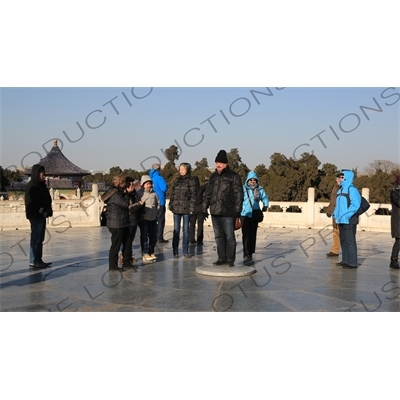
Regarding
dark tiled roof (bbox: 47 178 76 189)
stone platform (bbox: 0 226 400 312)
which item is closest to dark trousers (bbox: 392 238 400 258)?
stone platform (bbox: 0 226 400 312)

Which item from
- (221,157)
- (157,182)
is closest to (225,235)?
(221,157)

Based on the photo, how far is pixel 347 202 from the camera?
9406mm

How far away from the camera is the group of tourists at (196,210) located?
847 cm

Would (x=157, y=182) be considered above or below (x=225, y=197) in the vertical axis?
above

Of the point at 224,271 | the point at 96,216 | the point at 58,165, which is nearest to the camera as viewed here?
the point at 224,271

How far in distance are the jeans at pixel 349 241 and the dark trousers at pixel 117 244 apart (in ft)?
11.9

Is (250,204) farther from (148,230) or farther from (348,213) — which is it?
(148,230)

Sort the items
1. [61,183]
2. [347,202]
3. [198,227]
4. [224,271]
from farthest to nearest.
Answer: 1. [61,183]
2. [198,227]
3. [347,202]
4. [224,271]

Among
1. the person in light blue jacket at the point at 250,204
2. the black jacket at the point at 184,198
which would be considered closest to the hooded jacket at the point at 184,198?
the black jacket at the point at 184,198

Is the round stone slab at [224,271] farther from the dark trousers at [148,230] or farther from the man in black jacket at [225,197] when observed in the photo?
the dark trousers at [148,230]

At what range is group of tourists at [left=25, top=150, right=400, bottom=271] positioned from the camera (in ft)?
27.8

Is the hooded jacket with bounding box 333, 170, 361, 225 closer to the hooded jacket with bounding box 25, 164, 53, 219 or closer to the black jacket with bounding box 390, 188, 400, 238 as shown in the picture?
the black jacket with bounding box 390, 188, 400, 238

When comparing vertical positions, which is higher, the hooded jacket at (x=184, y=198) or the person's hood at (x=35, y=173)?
the person's hood at (x=35, y=173)

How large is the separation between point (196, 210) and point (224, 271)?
7.16ft
